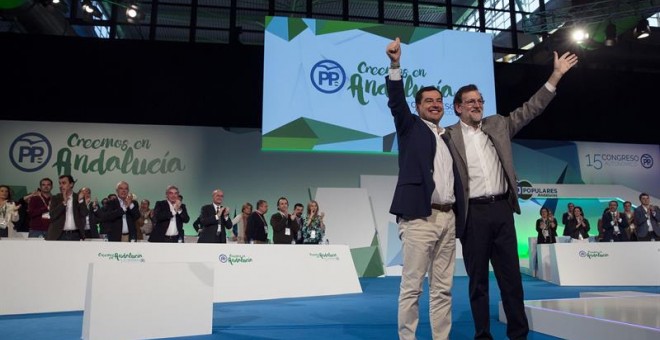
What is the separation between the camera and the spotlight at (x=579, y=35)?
8630 millimetres

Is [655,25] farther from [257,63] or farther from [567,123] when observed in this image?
[257,63]

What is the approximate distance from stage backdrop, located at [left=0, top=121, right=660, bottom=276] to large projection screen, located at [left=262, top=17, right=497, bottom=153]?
8.15ft

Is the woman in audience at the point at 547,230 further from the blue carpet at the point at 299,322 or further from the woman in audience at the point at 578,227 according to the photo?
the blue carpet at the point at 299,322

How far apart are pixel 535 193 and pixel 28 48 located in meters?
10.4

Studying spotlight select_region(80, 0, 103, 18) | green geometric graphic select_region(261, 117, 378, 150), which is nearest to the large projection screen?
green geometric graphic select_region(261, 117, 378, 150)

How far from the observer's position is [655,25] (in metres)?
10.7

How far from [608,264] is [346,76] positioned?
468cm

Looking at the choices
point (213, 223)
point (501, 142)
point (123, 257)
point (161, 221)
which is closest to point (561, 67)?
point (501, 142)

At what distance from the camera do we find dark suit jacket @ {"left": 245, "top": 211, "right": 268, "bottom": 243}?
6414 mm

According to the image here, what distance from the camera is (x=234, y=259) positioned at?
484 cm

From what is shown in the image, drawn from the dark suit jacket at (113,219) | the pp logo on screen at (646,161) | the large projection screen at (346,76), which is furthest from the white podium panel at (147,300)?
the pp logo on screen at (646,161)

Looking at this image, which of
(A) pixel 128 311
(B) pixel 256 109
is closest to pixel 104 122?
(B) pixel 256 109

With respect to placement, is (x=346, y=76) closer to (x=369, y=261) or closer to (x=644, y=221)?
(x=369, y=261)

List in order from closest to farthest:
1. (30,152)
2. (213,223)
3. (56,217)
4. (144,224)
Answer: (56,217)
(213,223)
(144,224)
(30,152)
